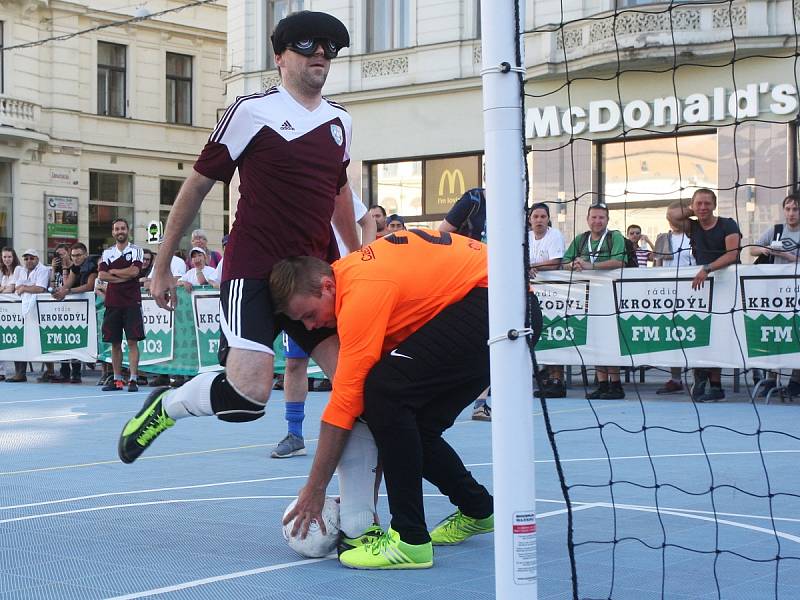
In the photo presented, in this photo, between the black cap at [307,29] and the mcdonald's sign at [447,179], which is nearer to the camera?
the black cap at [307,29]

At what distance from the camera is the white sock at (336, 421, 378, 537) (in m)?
5.04

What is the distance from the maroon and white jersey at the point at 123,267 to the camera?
1510 cm

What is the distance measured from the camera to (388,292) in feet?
15.2

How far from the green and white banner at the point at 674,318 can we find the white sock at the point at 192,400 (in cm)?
654

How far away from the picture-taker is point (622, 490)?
6.52 metres

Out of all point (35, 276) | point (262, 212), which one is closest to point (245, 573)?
point (262, 212)

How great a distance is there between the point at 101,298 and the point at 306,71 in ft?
39.4

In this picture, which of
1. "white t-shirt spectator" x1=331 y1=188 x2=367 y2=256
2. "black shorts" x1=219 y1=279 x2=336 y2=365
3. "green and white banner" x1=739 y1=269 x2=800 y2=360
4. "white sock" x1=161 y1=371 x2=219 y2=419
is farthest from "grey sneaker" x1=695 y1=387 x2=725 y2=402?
Answer: "white sock" x1=161 y1=371 x2=219 y2=419

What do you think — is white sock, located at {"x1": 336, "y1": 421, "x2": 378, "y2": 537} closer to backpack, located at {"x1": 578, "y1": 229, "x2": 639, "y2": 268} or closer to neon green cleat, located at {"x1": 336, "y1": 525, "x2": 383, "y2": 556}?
neon green cleat, located at {"x1": 336, "y1": 525, "x2": 383, "y2": 556}

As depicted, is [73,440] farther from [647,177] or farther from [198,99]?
[198,99]

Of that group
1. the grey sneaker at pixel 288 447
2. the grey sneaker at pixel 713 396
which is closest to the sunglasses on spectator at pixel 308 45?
the grey sneaker at pixel 288 447

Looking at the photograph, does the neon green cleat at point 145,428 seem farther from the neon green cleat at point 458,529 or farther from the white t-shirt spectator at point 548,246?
the white t-shirt spectator at point 548,246

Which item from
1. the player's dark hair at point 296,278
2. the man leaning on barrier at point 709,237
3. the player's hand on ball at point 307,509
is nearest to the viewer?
the player's dark hair at point 296,278

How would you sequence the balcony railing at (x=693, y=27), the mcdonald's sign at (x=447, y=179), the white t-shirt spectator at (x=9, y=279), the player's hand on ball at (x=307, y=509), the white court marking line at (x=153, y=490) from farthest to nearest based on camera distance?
1. the mcdonald's sign at (x=447, y=179)
2. the balcony railing at (x=693, y=27)
3. the white t-shirt spectator at (x=9, y=279)
4. the white court marking line at (x=153, y=490)
5. the player's hand on ball at (x=307, y=509)
